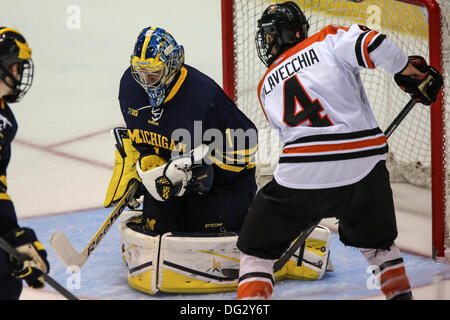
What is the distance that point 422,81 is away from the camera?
2.34m

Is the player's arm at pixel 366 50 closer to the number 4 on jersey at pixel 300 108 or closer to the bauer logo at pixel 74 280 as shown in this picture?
the number 4 on jersey at pixel 300 108

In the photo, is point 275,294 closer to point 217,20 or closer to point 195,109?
point 195,109

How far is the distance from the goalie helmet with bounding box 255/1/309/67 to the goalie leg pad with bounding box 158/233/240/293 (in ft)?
2.33

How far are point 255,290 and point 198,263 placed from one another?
0.47 m

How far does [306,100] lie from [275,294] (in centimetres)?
85

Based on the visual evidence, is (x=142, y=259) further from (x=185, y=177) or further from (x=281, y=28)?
(x=281, y=28)

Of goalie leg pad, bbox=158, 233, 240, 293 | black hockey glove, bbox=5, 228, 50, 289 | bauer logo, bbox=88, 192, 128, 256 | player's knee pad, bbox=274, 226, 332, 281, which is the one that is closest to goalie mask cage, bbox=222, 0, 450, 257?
player's knee pad, bbox=274, 226, 332, 281

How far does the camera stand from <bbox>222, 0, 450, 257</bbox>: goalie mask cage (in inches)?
122

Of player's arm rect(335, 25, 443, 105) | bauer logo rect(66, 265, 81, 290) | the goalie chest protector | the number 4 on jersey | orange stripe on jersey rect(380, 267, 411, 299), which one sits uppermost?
player's arm rect(335, 25, 443, 105)

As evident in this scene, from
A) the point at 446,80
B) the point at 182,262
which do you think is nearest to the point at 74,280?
the point at 182,262

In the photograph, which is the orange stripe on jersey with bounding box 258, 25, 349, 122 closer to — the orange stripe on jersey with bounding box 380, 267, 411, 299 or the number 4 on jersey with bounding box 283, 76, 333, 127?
the number 4 on jersey with bounding box 283, 76, 333, 127

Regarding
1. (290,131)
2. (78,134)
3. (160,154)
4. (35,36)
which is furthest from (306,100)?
(35,36)

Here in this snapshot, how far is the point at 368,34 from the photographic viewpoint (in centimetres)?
220

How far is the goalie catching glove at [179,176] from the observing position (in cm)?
272
